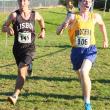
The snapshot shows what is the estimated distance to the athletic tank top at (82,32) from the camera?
22.4 ft

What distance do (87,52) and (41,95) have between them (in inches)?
54.4

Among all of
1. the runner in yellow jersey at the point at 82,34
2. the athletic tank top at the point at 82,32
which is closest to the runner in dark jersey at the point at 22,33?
the runner in yellow jersey at the point at 82,34

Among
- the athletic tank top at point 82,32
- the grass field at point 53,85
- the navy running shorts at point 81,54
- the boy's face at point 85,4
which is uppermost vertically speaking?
the boy's face at point 85,4

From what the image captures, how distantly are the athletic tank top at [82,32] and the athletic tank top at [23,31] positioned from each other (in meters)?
0.72

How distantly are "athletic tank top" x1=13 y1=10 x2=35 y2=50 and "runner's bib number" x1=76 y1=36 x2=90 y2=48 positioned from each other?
837 mm

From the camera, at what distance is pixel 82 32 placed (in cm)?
684

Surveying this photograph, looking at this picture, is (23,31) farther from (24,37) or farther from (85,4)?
(85,4)

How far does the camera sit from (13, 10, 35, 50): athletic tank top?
23.5 feet

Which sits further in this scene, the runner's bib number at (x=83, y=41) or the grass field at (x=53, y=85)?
the grass field at (x=53, y=85)

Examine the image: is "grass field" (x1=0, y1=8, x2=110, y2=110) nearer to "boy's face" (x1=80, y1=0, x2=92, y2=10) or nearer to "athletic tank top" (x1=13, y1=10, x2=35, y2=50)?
"athletic tank top" (x1=13, y1=10, x2=35, y2=50)

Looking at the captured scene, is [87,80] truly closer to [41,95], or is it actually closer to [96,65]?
[41,95]

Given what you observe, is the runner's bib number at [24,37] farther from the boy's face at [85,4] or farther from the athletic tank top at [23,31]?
the boy's face at [85,4]

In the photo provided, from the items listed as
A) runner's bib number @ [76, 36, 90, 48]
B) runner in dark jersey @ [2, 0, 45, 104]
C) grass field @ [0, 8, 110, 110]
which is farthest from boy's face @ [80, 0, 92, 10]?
grass field @ [0, 8, 110, 110]

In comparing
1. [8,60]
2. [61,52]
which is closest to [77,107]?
[8,60]
